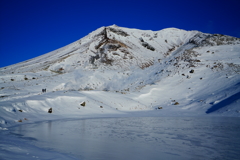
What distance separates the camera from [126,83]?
30547mm

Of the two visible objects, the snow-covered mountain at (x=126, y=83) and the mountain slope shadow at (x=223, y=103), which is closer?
the snow-covered mountain at (x=126, y=83)

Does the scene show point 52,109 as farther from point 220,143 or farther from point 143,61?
point 143,61

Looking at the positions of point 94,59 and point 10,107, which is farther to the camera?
point 94,59

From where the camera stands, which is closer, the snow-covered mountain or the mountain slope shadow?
the snow-covered mountain

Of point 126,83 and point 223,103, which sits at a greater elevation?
point 126,83

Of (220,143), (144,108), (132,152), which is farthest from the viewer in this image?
(144,108)

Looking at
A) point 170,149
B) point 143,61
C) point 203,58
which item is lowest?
point 170,149

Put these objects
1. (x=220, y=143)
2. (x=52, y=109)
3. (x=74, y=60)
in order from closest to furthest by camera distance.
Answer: (x=220, y=143), (x=52, y=109), (x=74, y=60)

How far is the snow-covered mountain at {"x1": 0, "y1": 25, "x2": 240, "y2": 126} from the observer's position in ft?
46.8

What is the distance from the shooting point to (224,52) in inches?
1330

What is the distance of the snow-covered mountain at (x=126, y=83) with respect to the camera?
46.8 feet

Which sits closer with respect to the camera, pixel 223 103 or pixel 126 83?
pixel 223 103

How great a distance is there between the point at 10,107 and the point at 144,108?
12.6 meters

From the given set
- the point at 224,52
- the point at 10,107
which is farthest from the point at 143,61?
the point at 10,107
